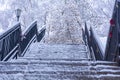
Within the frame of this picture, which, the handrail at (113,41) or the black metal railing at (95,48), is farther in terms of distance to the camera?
the black metal railing at (95,48)

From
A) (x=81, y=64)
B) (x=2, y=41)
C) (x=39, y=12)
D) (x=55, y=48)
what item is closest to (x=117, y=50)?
(x=81, y=64)

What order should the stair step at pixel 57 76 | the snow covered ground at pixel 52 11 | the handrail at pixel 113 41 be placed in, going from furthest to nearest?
the snow covered ground at pixel 52 11
the handrail at pixel 113 41
the stair step at pixel 57 76

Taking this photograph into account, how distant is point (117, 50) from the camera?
12.3 ft

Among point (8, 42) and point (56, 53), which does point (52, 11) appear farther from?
point (8, 42)

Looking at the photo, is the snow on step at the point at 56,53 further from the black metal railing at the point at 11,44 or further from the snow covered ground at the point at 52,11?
the snow covered ground at the point at 52,11

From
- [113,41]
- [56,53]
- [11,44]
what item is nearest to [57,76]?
[113,41]

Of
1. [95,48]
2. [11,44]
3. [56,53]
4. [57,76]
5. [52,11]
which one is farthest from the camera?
[52,11]

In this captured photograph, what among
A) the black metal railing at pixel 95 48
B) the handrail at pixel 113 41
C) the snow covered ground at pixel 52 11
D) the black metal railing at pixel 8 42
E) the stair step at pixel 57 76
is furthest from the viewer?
the snow covered ground at pixel 52 11

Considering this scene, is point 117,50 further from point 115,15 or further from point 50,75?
point 50,75

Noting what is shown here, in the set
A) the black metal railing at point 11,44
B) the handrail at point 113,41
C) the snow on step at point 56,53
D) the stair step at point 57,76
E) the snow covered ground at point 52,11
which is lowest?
the snow covered ground at point 52,11

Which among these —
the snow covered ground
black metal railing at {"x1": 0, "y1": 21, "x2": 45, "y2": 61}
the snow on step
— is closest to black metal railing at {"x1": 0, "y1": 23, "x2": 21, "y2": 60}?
black metal railing at {"x1": 0, "y1": 21, "x2": 45, "y2": 61}

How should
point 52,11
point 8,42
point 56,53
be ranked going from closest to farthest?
1. point 8,42
2. point 56,53
3. point 52,11

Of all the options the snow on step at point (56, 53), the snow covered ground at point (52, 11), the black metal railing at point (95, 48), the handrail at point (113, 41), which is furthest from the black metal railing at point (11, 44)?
the snow covered ground at point (52, 11)

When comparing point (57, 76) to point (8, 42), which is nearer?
point (57, 76)
